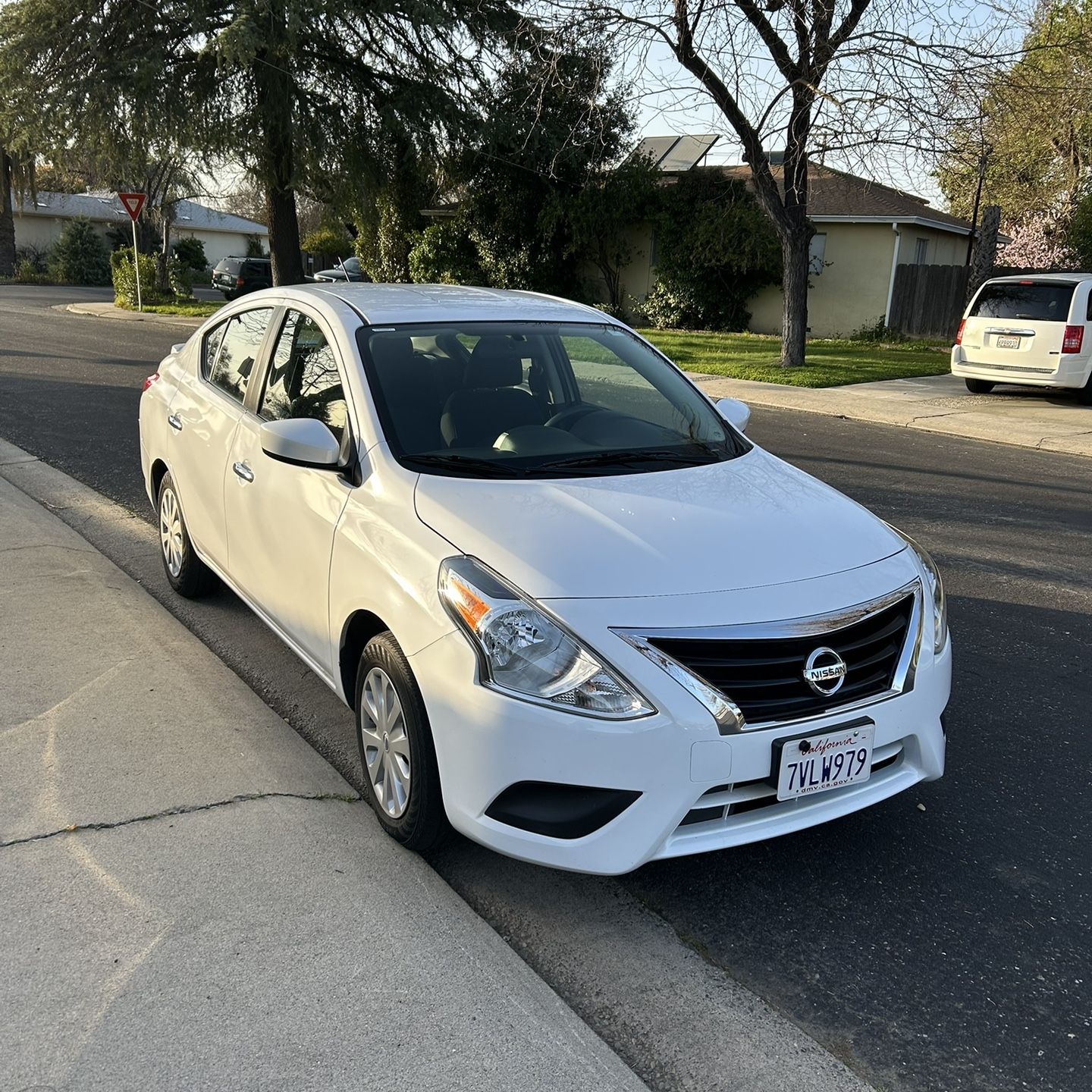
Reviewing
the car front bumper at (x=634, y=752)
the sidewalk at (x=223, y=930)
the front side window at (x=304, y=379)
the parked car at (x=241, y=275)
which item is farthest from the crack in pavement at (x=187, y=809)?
the parked car at (x=241, y=275)

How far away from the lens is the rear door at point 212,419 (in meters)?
4.54

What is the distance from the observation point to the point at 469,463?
139 inches

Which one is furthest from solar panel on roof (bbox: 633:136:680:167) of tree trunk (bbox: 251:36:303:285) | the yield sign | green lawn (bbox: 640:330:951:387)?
the yield sign

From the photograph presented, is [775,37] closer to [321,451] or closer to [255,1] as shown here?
[255,1]

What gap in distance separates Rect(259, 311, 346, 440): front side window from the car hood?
2.32 ft

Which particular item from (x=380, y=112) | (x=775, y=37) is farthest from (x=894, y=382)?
(x=380, y=112)

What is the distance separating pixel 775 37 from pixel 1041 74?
5.50 meters

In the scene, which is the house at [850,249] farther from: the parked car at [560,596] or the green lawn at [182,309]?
the parked car at [560,596]

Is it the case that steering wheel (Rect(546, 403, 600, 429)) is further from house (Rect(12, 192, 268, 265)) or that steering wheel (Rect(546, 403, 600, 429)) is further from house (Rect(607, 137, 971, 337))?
house (Rect(12, 192, 268, 265))

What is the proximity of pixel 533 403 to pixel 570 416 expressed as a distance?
0.49 ft

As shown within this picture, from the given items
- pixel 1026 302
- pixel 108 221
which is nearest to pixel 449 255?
pixel 1026 302

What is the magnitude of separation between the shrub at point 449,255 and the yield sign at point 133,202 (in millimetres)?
7605

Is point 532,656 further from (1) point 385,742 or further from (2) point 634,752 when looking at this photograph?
(1) point 385,742

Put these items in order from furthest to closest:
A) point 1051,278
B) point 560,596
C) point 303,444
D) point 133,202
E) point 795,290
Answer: point 133,202
point 795,290
point 1051,278
point 303,444
point 560,596
